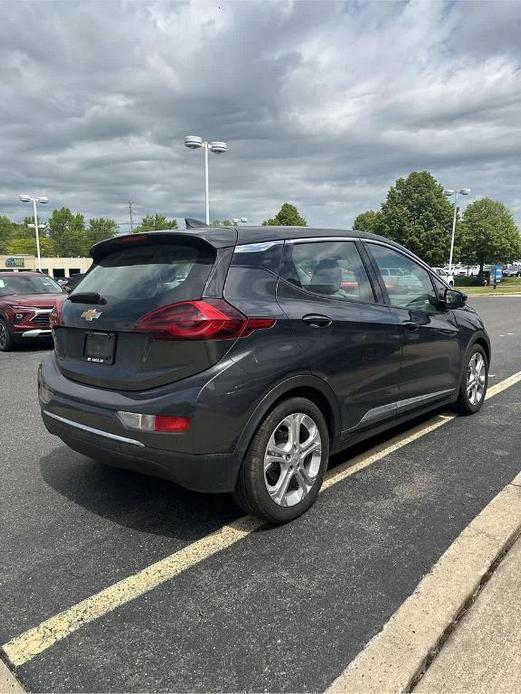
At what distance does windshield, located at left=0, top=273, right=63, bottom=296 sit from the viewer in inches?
428

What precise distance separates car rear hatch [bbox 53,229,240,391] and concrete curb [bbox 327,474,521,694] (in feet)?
4.74

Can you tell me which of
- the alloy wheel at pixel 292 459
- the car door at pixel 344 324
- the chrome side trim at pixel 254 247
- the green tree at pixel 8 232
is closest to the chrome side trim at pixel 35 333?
the car door at pixel 344 324

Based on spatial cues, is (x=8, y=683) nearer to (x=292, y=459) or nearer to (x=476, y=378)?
(x=292, y=459)

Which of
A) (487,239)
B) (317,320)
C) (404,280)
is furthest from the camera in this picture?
(487,239)

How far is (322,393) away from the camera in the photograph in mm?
3199

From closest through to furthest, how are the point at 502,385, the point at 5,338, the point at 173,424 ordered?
the point at 173,424 → the point at 502,385 → the point at 5,338

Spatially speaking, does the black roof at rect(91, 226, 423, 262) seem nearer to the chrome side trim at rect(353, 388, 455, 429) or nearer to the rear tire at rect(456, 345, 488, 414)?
the chrome side trim at rect(353, 388, 455, 429)

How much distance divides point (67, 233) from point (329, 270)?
376ft

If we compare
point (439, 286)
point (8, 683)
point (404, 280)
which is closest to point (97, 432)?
point (8, 683)

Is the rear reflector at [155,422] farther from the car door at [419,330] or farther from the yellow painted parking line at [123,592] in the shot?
the car door at [419,330]

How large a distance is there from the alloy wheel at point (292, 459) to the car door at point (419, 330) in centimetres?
108

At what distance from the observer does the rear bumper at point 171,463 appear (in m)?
2.71

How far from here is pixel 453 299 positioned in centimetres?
474

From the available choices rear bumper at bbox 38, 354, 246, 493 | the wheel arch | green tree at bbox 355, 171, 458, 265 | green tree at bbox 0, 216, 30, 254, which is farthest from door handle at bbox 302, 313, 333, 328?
green tree at bbox 0, 216, 30, 254
